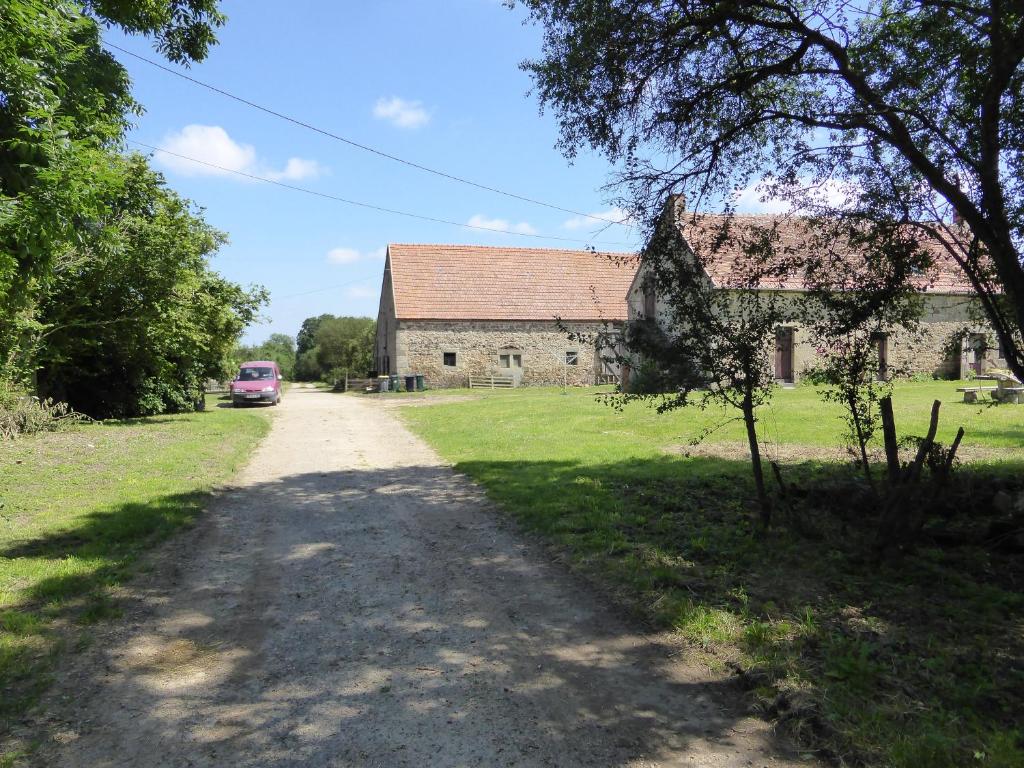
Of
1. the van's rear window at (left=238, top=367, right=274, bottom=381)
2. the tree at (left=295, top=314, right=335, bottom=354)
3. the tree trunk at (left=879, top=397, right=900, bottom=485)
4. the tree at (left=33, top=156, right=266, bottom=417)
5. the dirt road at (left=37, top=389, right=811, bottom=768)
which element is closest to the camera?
the dirt road at (left=37, top=389, right=811, bottom=768)

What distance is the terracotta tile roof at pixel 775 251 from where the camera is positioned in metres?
6.32

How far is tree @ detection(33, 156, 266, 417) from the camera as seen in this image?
48.3 ft

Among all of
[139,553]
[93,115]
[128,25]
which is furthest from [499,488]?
[128,25]

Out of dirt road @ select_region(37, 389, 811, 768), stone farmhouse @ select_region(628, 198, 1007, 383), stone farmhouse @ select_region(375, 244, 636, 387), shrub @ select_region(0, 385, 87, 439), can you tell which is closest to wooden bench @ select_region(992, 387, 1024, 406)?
stone farmhouse @ select_region(628, 198, 1007, 383)

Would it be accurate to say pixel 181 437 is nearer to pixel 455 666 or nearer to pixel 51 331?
pixel 51 331

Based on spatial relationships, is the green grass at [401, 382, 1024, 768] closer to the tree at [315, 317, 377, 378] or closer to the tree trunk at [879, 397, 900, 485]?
the tree trunk at [879, 397, 900, 485]

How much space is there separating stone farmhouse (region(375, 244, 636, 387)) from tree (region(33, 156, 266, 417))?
1413 cm

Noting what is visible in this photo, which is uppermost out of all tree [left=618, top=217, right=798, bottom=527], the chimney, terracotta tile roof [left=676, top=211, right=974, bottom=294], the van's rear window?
the chimney

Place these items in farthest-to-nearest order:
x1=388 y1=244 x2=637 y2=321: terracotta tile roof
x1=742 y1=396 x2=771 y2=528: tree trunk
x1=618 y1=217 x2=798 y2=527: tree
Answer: x1=388 y1=244 x2=637 y2=321: terracotta tile roof → x1=742 y1=396 x2=771 y2=528: tree trunk → x1=618 y1=217 x2=798 y2=527: tree

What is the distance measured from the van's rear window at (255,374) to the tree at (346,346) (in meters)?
14.7

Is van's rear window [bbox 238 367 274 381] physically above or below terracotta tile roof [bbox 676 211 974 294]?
below

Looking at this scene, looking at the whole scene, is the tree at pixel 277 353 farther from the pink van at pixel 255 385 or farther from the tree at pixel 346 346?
the pink van at pixel 255 385

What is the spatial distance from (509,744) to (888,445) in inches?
164

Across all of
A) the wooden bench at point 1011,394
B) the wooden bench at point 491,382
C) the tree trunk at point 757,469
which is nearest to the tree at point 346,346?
the wooden bench at point 491,382
